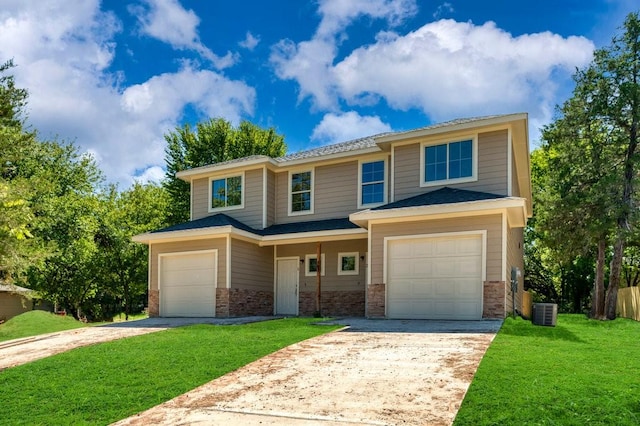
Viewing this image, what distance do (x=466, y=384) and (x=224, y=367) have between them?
12.3ft

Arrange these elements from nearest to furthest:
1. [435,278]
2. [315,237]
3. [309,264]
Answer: [435,278], [315,237], [309,264]

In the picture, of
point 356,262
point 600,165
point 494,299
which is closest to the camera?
point 494,299

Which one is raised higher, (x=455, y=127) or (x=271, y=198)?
(x=455, y=127)

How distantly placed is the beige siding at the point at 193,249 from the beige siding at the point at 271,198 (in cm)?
259

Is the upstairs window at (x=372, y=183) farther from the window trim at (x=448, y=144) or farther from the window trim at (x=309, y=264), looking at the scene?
the window trim at (x=309, y=264)

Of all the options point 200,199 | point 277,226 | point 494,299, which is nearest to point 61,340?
point 277,226

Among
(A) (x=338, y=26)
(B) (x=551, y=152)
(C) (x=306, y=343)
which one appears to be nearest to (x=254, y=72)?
(A) (x=338, y=26)

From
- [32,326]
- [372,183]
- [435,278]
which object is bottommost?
[32,326]

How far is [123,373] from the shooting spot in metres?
8.12

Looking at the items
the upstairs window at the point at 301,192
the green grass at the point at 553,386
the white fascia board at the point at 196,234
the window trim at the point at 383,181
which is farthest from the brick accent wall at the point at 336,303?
the green grass at the point at 553,386

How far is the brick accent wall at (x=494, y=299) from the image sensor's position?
12344 millimetres

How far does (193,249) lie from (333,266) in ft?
15.5

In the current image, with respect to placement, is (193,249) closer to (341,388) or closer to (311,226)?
(311,226)

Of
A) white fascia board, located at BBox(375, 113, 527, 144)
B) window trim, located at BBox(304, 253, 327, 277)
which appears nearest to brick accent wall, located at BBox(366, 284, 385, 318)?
window trim, located at BBox(304, 253, 327, 277)
